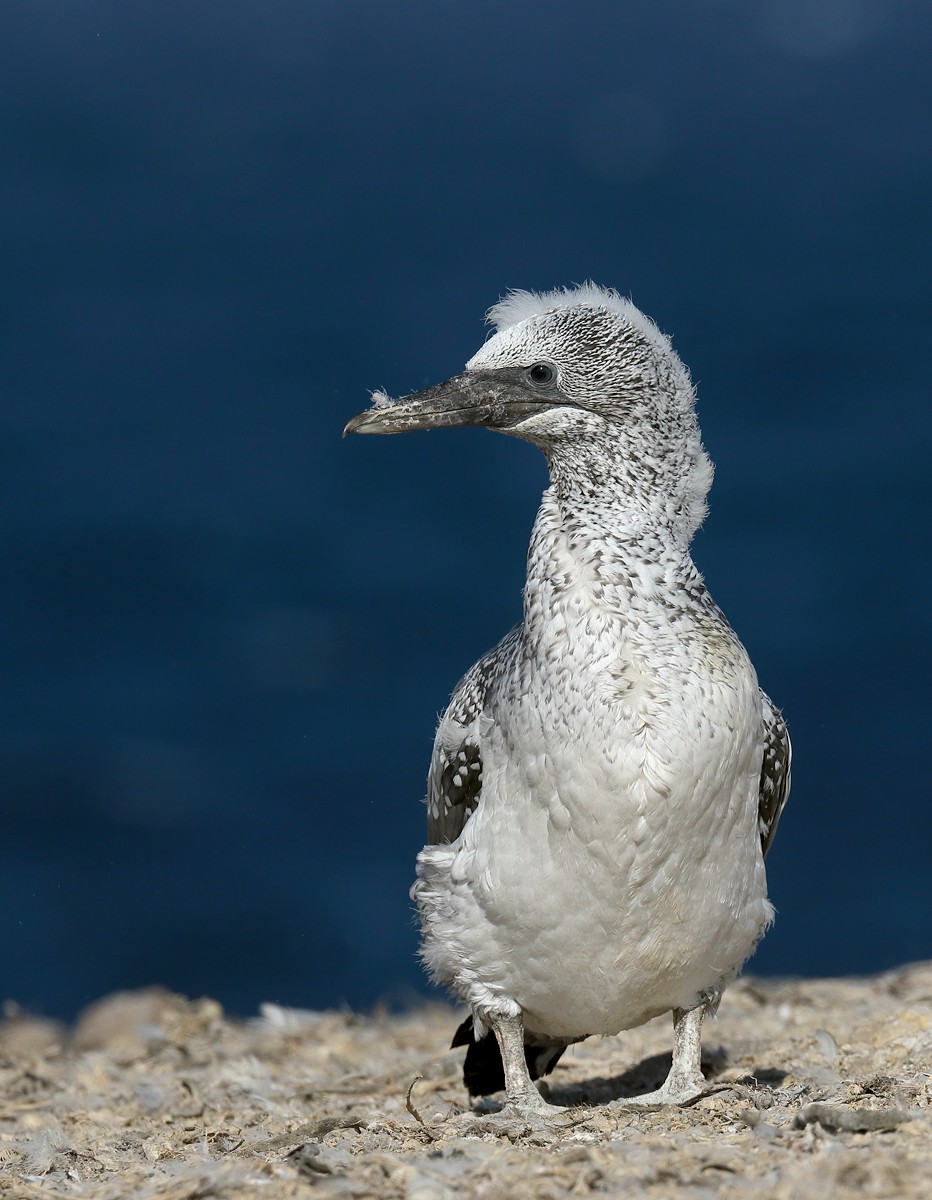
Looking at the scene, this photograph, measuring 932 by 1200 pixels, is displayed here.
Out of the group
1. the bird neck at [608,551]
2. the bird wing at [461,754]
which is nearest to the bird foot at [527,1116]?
the bird wing at [461,754]

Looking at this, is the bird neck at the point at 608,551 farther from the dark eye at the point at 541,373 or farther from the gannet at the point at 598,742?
the dark eye at the point at 541,373

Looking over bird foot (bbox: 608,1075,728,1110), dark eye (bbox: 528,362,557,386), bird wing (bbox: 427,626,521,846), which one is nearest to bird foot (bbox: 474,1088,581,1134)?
bird foot (bbox: 608,1075,728,1110)

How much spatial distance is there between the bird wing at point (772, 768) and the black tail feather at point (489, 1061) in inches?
51.5

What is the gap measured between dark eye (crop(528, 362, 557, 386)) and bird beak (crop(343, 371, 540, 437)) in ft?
0.29

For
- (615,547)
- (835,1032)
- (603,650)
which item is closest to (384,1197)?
(603,650)

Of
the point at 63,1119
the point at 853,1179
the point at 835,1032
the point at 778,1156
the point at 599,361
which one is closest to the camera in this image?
the point at 853,1179

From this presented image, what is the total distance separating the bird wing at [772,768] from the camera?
20.5ft

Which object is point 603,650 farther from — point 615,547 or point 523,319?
point 523,319

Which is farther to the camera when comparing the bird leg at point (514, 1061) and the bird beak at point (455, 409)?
the bird leg at point (514, 1061)

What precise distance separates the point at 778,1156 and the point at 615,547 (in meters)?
2.10

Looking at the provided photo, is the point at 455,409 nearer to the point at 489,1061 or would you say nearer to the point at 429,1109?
the point at 489,1061

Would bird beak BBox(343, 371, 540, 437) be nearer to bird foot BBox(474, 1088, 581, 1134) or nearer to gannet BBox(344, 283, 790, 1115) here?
gannet BBox(344, 283, 790, 1115)

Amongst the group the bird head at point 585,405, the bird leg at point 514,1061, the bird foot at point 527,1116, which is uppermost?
the bird head at point 585,405

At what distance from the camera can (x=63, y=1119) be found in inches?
284
